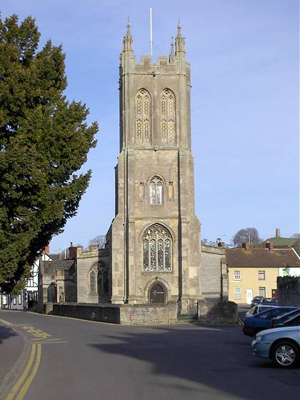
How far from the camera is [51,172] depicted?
51.2 feet

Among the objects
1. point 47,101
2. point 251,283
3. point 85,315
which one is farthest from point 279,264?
point 47,101

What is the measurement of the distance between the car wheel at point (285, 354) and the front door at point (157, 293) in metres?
39.5

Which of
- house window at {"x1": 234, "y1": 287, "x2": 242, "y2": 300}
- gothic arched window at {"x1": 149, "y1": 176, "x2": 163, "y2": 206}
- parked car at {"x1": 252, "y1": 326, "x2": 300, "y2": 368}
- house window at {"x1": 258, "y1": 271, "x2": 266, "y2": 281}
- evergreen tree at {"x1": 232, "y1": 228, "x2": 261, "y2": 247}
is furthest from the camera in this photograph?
evergreen tree at {"x1": 232, "y1": 228, "x2": 261, "y2": 247}

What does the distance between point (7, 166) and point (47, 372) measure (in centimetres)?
482

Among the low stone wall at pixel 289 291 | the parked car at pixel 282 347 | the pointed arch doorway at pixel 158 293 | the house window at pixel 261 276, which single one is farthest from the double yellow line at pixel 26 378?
the house window at pixel 261 276

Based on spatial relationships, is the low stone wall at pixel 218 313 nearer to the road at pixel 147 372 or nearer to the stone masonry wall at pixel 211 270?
the road at pixel 147 372

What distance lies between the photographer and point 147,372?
14500 mm

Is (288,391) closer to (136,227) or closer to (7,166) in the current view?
(7,166)

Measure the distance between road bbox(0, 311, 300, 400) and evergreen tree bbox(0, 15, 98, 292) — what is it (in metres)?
3.23

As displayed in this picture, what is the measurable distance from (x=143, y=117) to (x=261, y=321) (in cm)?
3516

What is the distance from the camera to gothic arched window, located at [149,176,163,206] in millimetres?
55625

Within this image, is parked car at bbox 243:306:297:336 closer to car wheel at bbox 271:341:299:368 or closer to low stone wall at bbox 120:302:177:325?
car wheel at bbox 271:341:299:368

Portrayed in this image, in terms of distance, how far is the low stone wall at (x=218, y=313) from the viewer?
3947 centimetres

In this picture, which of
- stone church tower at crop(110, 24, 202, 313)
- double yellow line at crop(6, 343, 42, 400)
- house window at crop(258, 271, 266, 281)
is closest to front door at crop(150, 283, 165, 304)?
stone church tower at crop(110, 24, 202, 313)
